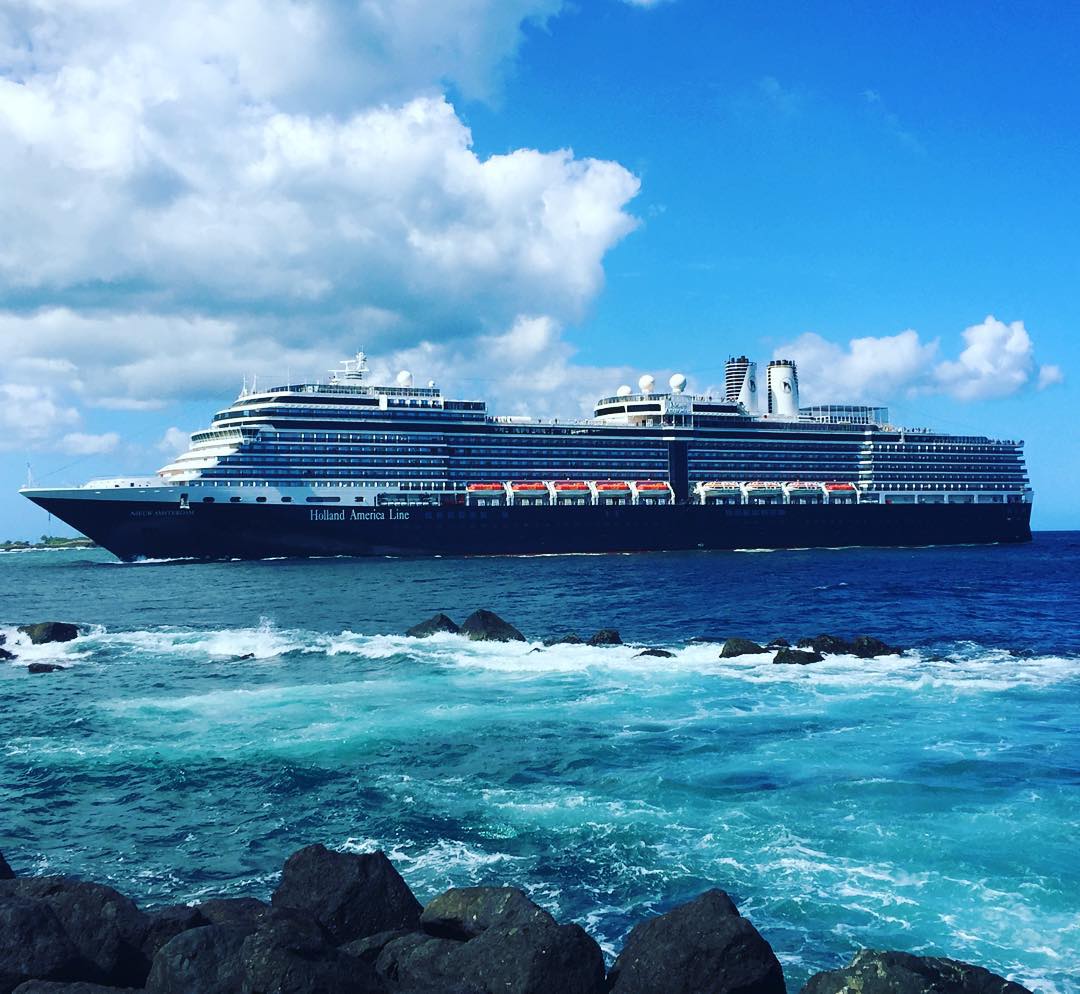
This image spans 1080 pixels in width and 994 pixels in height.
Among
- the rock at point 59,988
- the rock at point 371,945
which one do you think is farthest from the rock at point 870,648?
the rock at point 59,988

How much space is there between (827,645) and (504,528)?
59.3 meters

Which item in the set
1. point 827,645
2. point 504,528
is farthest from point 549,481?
point 827,645

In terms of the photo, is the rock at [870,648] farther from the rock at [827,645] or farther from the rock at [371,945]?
the rock at [371,945]

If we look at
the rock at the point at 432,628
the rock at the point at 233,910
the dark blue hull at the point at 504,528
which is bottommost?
the rock at the point at 233,910

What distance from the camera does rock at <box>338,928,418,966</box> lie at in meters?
12.2

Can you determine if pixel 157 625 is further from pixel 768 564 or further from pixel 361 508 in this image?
pixel 768 564

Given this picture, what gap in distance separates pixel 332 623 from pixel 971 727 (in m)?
30.8

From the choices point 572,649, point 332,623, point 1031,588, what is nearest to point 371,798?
point 572,649

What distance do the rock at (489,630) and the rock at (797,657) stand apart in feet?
36.5

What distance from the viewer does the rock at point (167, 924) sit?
1206cm

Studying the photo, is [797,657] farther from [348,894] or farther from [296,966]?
[296,966]

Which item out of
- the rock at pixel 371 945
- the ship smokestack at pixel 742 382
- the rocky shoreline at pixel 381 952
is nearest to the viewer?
the rocky shoreline at pixel 381 952

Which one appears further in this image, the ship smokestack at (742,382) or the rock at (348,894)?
the ship smokestack at (742,382)

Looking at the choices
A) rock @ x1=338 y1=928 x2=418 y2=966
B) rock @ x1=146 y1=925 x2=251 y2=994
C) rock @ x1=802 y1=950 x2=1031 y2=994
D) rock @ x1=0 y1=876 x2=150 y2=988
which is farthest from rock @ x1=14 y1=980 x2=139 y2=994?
rock @ x1=802 y1=950 x2=1031 y2=994
